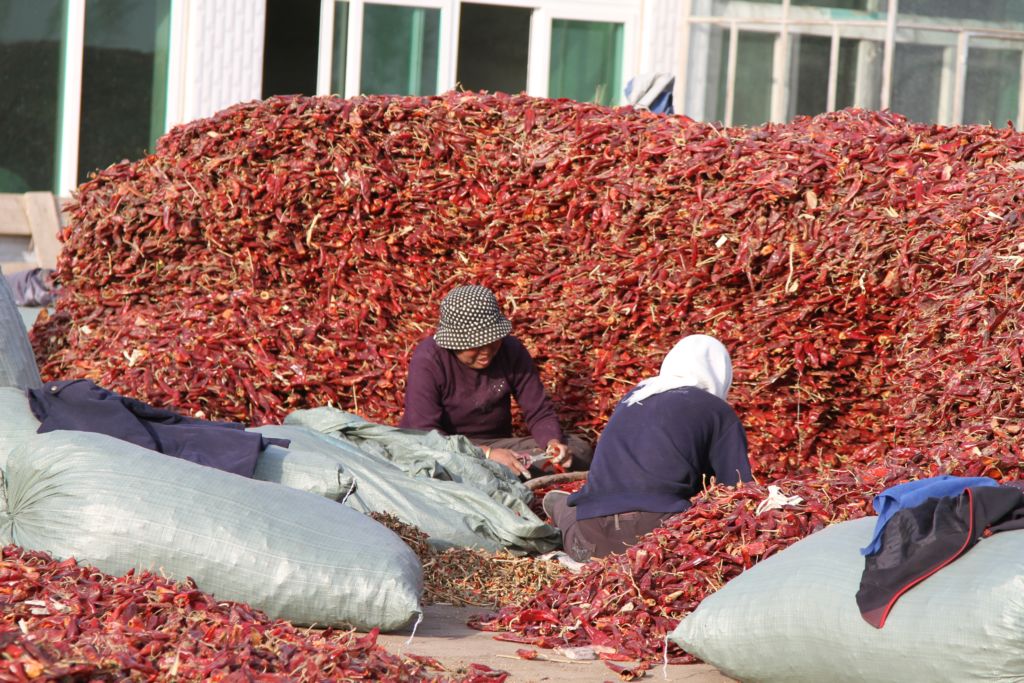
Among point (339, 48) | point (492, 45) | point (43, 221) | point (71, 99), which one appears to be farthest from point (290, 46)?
point (43, 221)

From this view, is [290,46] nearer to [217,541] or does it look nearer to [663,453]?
[663,453]

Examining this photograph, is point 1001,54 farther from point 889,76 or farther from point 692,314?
point 692,314

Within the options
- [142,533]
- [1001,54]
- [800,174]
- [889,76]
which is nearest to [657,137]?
[800,174]

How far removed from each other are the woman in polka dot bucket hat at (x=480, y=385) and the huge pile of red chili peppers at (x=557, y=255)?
494 millimetres

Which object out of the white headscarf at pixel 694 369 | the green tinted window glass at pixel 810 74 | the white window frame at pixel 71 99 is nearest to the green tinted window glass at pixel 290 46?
the white window frame at pixel 71 99

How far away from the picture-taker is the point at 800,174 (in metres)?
6.12

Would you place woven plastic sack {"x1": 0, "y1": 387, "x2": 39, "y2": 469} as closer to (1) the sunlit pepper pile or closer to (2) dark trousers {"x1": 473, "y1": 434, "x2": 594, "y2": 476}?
(1) the sunlit pepper pile

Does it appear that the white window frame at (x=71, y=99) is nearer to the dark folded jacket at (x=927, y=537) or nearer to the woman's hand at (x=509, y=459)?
the woman's hand at (x=509, y=459)

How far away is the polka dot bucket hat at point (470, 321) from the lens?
19.6 ft

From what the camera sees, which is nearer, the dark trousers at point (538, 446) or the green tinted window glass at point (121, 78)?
the dark trousers at point (538, 446)

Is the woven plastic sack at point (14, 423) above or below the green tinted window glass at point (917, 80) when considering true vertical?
below

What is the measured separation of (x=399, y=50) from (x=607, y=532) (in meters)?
8.00

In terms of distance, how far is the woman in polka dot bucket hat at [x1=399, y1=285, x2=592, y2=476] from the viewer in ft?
19.6

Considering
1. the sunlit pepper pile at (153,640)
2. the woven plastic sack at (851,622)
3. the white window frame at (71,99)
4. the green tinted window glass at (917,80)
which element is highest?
the green tinted window glass at (917,80)
